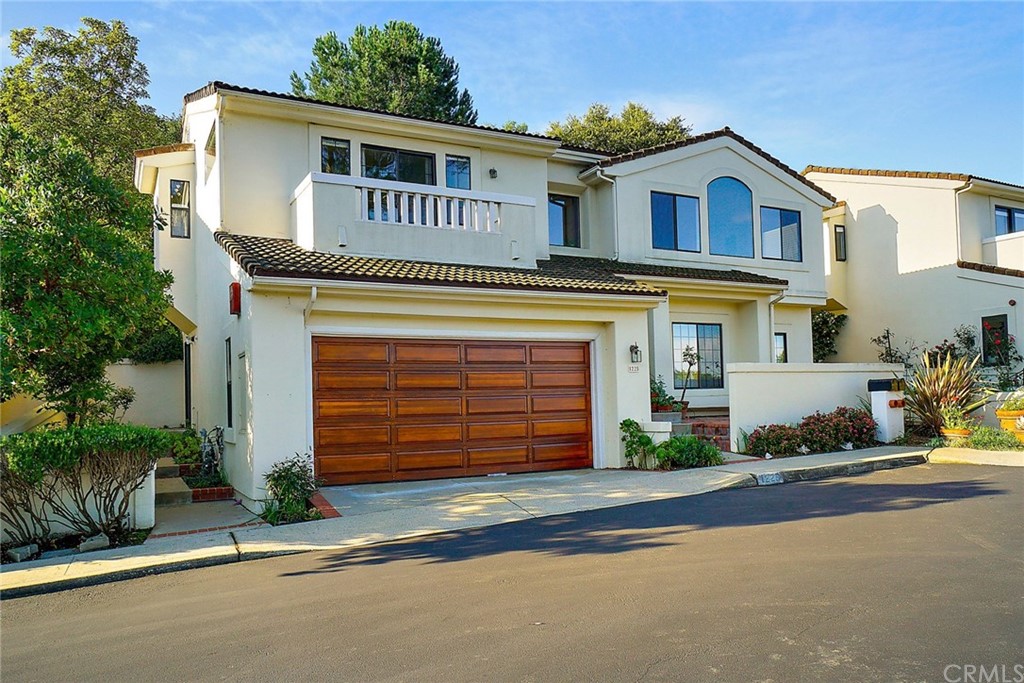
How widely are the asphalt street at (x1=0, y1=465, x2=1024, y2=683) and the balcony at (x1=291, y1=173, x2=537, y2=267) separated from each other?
6.29 m

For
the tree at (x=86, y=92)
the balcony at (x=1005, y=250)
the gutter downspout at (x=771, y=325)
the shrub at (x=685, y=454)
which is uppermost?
the tree at (x=86, y=92)

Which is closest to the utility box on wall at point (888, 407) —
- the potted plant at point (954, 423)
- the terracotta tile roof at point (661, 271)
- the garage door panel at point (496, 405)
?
the potted plant at point (954, 423)

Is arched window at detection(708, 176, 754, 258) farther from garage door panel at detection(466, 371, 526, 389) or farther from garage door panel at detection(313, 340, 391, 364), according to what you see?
garage door panel at detection(313, 340, 391, 364)

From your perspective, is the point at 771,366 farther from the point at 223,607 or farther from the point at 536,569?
the point at 223,607

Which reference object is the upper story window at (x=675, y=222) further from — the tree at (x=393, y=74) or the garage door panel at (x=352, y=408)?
the tree at (x=393, y=74)

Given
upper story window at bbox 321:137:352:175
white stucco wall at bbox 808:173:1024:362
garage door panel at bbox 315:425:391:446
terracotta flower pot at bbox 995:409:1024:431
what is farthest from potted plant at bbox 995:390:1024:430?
upper story window at bbox 321:137:352:175

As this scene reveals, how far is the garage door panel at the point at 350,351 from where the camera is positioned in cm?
1194

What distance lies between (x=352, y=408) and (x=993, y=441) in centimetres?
1193

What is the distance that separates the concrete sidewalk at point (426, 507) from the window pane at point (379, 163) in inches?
262

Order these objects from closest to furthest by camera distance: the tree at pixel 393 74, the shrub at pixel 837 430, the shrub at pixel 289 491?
1. the shrub at pixel 289 491
2. the shrub at pixel 837 430
3. the tree at pixel 393 74

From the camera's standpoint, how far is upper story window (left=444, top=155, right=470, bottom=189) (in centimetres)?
1628

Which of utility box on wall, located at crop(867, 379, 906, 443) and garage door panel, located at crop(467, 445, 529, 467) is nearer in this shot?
garage door panel, located at crop(467, 445, 529, 467)

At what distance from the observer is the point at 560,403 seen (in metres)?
14.0

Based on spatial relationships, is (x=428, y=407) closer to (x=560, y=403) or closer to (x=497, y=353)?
(x=497, y=353)
